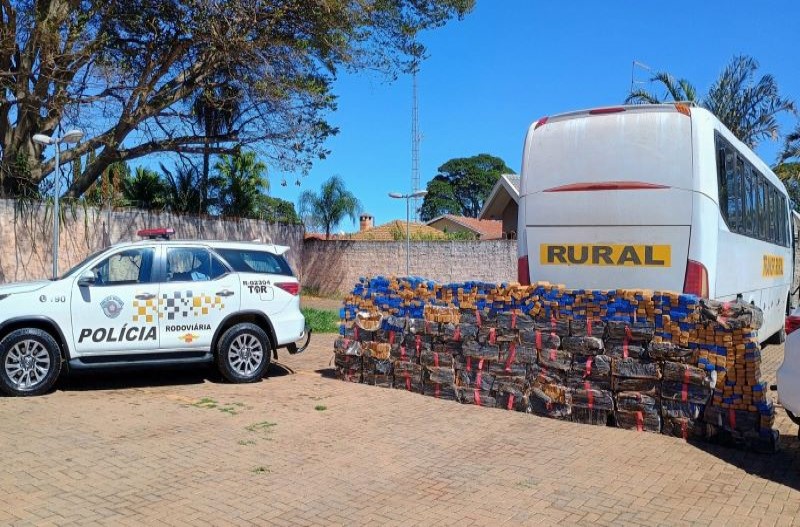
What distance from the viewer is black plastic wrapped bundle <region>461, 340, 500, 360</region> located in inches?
318

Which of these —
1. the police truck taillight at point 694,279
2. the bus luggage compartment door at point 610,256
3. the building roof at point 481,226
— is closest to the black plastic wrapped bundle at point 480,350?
the bus luggage compartment door at point 610,256

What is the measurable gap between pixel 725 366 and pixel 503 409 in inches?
97.0

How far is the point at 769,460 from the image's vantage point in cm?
631

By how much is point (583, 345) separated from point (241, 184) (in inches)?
732

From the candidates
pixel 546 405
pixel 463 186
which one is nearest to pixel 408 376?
pixel 546 405

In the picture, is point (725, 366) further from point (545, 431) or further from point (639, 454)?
point (545, 431)

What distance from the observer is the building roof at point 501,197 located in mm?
33062

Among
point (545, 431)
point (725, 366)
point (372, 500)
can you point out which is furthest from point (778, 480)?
point (372, 500)

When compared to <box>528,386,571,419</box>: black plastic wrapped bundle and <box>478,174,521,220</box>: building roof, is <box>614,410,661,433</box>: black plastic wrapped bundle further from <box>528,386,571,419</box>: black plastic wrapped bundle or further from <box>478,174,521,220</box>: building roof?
<box>478,174,521,220</box>: building roof

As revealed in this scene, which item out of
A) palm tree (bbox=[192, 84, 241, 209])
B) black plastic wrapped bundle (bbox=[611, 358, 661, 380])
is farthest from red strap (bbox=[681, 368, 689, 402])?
palm tree (bbox=[192, 84, 241, 209])

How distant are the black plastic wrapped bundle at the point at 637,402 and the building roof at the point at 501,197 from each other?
25.8 metres

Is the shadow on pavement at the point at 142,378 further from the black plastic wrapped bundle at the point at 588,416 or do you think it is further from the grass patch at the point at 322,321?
the black plastic wrapped bundle at the point at 588,416

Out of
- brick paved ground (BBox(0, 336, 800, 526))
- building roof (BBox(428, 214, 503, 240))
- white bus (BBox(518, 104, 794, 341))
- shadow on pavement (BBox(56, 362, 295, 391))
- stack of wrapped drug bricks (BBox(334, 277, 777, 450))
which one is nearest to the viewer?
brick paved ground (BBox(0, 336, 800, 526))

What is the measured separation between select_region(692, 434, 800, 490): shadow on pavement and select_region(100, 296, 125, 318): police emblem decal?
22.3 ft
